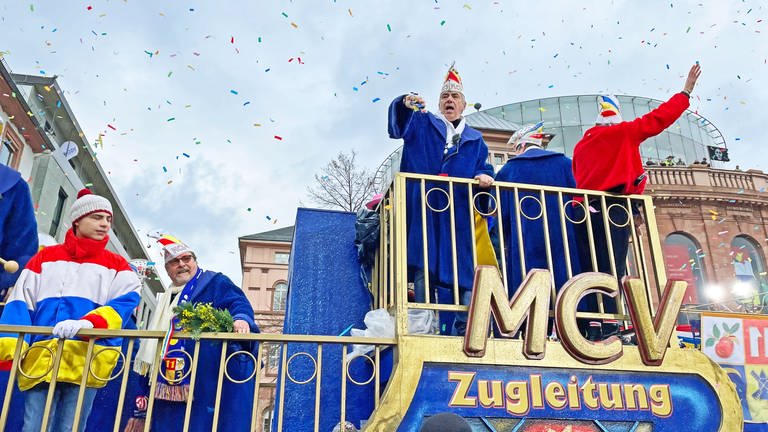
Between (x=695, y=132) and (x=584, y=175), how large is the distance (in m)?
29.2

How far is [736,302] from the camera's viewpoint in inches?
643

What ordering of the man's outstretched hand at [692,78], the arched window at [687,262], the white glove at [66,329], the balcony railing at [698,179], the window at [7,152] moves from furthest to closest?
the balcony railing at [698,179] < the arched window at [687,262] < the window at [7,152] < the man's outstretched hand at [692,78] < the white glove at [66,329]

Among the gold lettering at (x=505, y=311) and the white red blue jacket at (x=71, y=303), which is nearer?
the white red blue jacket at (x=71, y=303)

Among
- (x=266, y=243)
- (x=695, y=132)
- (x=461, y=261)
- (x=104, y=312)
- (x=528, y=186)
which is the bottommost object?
Answer: (x=104, y=312)

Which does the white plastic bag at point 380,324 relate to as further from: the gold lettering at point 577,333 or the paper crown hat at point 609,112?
the paper crown hat at point 609,112

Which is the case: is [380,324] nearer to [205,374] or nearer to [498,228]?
[498,228]

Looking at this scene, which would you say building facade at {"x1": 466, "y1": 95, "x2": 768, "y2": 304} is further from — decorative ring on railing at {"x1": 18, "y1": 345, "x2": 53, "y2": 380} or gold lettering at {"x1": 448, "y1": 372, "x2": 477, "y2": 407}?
decorative ring on railing at {"x1": 18, "y1": 345, "x2": 53, "y2": 380}

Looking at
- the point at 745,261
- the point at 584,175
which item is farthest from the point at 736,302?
the point at 584,175

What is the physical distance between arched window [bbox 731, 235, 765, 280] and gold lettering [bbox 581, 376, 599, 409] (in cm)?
1945

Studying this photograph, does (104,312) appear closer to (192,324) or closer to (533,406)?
(192,324)

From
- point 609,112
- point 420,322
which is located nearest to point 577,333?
point 420,322

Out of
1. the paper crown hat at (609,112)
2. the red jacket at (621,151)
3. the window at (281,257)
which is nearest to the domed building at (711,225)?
the paper crown hat at (609,112)

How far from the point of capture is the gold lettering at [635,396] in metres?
3.05

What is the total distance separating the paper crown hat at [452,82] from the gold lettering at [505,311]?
1976 mm
